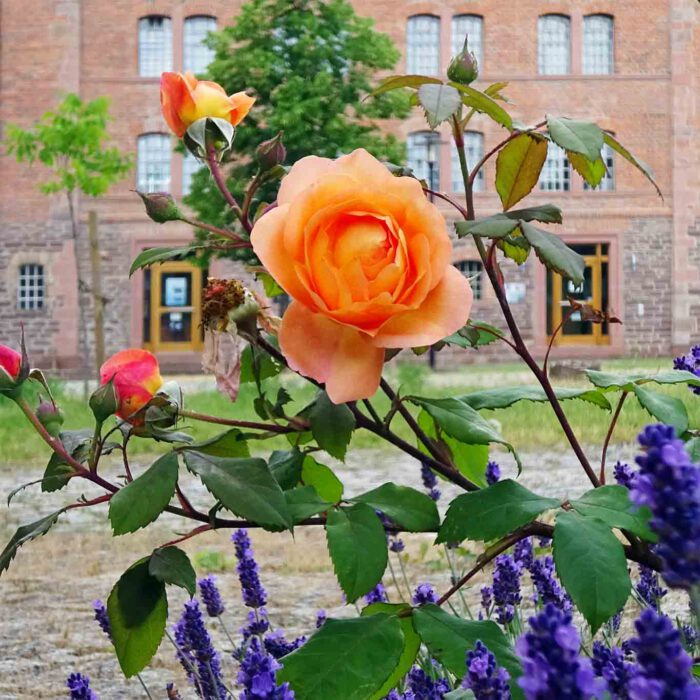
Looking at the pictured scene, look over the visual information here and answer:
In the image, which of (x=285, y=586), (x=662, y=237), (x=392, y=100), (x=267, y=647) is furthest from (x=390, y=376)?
(x=267, y=647)

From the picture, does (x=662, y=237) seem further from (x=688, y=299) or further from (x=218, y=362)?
(x=218, y=362)

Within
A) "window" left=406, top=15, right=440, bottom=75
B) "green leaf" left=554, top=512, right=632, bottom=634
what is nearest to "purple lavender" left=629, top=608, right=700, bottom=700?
"green leaf" left=554, top=512, right=632, bottom=634

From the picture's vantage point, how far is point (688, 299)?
25.3 meters

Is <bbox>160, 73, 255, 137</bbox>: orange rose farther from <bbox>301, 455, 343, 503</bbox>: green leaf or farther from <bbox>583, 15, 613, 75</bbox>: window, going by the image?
<bbox>583, 15, 613, 75</bbox>: window

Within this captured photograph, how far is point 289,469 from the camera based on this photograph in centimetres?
138

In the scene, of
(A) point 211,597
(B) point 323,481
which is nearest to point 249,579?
(A) point 211,597

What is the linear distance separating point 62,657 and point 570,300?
234cm

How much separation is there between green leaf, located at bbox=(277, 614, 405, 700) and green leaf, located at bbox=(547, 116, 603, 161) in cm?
51

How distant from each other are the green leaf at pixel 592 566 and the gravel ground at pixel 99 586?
3.79 feet

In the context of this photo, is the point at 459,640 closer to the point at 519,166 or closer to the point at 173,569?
the point at 173,569

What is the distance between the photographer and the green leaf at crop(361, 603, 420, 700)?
122 cm

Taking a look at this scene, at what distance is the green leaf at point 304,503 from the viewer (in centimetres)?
121

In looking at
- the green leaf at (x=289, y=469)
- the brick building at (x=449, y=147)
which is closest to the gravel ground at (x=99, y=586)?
the green leaf at (x=289, y=469)

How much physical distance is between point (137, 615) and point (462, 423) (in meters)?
0.42
